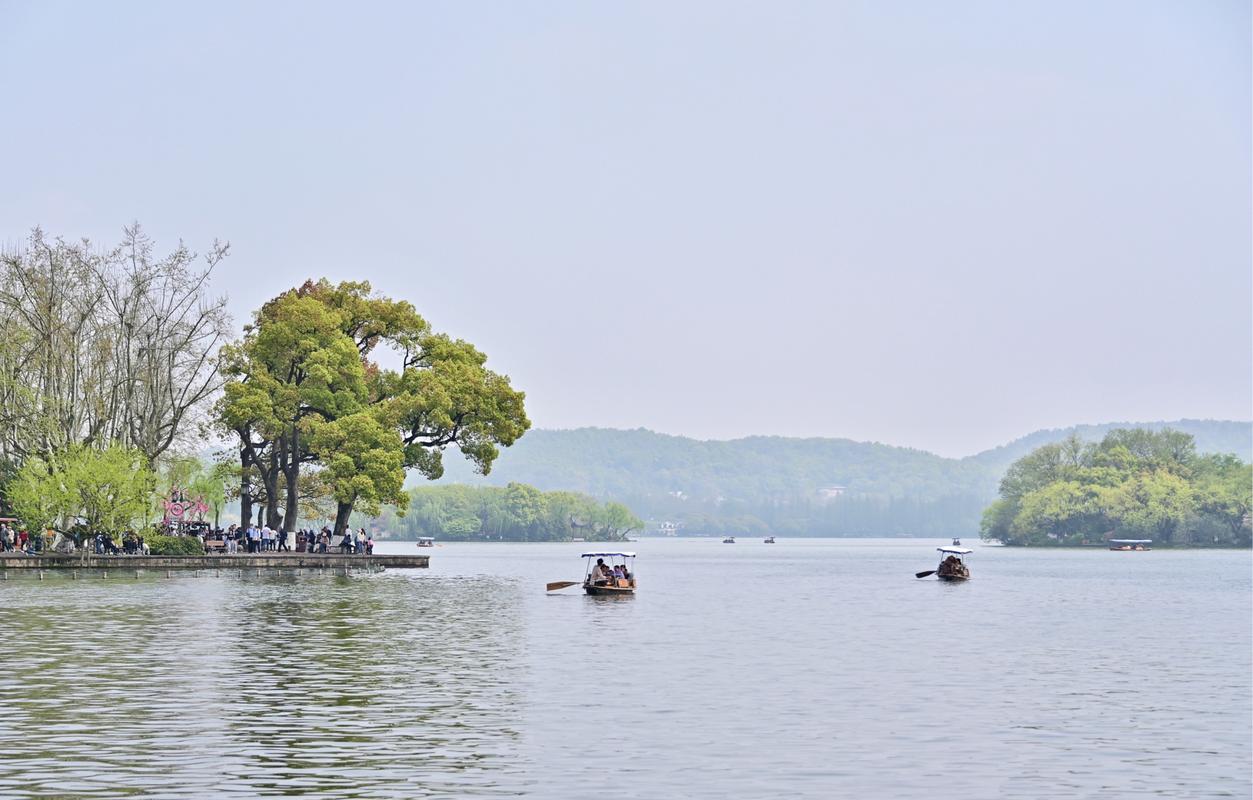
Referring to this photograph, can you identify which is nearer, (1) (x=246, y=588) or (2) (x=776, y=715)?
(2) (x=776, y=715)

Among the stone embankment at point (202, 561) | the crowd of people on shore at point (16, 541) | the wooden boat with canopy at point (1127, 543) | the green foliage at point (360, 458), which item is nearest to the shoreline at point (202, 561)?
the stone embankment at point (202, 561)

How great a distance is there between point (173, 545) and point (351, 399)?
11.9 m

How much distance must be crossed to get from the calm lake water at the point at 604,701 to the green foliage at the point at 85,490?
15619mm

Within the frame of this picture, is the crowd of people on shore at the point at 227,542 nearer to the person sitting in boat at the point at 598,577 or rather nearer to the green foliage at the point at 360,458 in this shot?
the green foliage at the point at 360,458

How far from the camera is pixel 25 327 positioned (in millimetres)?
81000

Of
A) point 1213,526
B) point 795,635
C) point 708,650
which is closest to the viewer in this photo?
point 708,650

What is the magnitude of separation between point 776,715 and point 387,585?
4691 centimetres

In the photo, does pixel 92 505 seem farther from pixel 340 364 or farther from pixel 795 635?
pixel 795 635

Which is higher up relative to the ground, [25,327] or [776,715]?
[25,327]

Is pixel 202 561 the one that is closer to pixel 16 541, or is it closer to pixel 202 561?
pixel 202 561

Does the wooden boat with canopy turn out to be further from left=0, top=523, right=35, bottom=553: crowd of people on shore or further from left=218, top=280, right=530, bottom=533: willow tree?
left=0, top=523, right=35, bottom=553: crowd of people on shore

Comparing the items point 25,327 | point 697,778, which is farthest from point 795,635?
point 25,327

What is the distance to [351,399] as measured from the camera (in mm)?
87562

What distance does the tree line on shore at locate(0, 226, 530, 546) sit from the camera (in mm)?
78750
